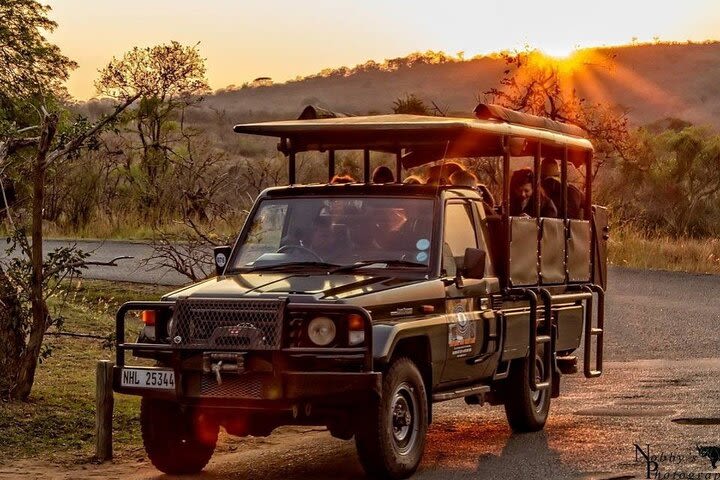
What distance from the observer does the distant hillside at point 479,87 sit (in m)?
133

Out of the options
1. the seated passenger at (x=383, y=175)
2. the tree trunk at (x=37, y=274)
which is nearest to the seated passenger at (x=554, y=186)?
the seated passenger at (x=383, y=175)

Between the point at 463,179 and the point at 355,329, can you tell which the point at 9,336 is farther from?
the point at 355,329

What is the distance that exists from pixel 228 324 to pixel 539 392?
13.1 feet

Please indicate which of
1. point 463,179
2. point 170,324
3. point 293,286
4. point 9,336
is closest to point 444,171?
point 463,179

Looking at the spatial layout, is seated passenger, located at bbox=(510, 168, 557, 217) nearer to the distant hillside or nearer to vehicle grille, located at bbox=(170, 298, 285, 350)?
vehicle grille, located at bbox=(170, 298, 285, 350)

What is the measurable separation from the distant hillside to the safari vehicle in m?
116

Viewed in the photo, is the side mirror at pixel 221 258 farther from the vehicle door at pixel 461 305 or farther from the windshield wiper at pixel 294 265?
the vehicle door at pixel 461 305

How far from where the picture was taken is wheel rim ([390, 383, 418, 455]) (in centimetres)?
938

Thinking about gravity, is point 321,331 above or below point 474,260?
below

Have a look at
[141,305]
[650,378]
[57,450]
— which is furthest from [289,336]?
[650,378]

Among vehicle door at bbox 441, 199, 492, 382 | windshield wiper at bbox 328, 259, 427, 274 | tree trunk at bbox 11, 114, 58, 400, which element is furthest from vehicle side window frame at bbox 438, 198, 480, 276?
tree trunk at bbox 11, 114, 58, 400

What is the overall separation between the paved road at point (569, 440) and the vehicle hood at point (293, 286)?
1.23 meters

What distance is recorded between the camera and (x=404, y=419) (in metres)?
9.49

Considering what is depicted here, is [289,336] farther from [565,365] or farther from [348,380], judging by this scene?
[565,365]
